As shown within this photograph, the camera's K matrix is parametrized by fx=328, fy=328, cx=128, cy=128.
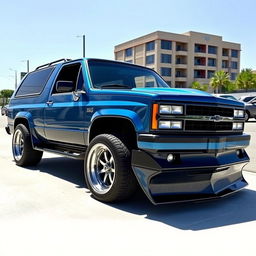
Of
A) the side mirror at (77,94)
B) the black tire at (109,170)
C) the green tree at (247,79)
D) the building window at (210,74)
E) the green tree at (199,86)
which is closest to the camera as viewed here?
the black tire at (109,170)

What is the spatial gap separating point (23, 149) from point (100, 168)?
8.16 ft

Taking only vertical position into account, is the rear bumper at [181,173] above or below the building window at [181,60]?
below

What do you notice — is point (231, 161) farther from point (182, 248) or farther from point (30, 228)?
point (30, 228)

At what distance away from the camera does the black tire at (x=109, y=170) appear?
383 cm

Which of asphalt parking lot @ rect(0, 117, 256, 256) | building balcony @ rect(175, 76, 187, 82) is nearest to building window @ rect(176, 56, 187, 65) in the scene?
building balcony @ rect(175, 76, 187, 82)

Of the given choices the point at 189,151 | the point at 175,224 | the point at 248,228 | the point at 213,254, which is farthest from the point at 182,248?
the point at 189,151

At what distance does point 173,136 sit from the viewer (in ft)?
11.8

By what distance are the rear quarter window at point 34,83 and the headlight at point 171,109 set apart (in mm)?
3173

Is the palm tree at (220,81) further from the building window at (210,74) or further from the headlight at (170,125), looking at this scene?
the headlight at (170,125)

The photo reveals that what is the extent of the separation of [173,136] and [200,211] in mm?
1001

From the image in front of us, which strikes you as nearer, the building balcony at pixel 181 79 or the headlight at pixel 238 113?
the headlight at pixel 238 113

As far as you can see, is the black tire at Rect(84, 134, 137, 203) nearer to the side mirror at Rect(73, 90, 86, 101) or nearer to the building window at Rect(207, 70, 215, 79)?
the side mirror at Rect(73, 90, 86, 101)

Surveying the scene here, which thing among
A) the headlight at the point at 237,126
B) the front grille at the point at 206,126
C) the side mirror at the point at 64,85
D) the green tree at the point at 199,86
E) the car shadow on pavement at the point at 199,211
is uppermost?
the green tree at the point at 199,86

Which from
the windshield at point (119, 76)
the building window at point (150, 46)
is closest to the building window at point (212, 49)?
the building window at point (150, 46)
